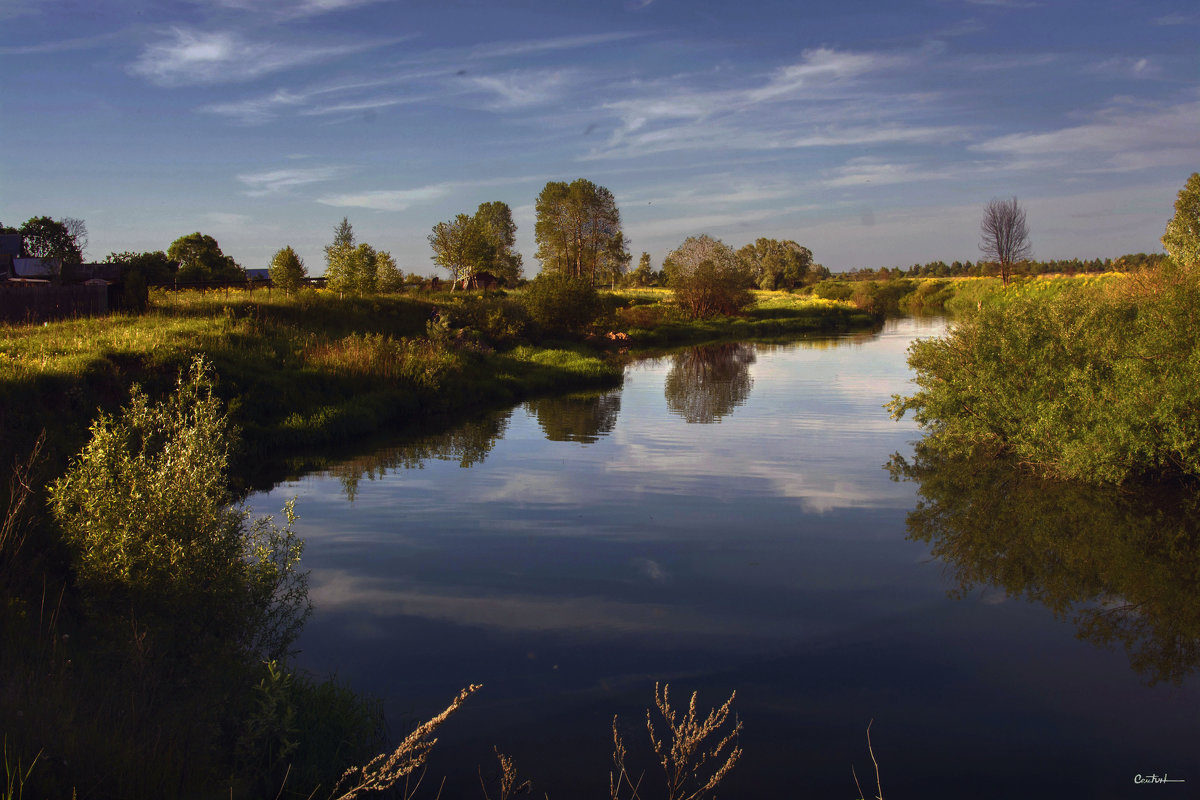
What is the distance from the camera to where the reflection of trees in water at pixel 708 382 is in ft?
70.2

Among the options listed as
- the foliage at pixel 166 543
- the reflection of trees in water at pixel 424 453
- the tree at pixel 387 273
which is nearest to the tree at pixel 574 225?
the tree at pixel 387 273

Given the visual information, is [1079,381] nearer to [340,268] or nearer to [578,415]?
[578,415]

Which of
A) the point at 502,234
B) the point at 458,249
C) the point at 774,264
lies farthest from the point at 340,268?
the point at 774,264

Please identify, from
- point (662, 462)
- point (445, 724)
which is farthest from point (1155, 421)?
point (445, 724)

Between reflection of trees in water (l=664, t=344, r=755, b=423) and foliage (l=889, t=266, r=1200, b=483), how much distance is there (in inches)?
260

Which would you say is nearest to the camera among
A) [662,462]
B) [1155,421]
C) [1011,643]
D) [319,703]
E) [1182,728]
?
[319,703]

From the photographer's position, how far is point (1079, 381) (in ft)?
39.0

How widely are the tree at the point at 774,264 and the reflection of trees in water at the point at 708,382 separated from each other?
7716 centimetres

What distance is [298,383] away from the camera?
18.0m

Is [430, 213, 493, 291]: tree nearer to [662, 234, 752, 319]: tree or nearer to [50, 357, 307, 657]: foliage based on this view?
[662, 234, 752, 319]: tree

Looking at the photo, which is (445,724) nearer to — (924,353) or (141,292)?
(924,353)

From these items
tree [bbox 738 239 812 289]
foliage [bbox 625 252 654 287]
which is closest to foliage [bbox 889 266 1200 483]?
foliage [bbox 625 252 654 287]

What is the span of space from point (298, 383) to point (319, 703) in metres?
14.0

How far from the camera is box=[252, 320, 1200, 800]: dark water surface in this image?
17.5ft
